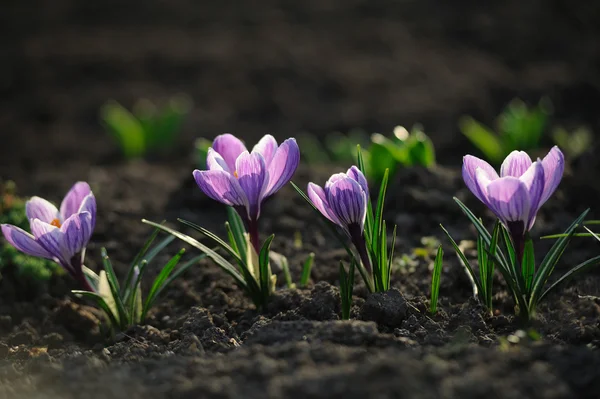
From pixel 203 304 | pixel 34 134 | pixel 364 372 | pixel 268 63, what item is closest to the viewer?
pixel 364 372

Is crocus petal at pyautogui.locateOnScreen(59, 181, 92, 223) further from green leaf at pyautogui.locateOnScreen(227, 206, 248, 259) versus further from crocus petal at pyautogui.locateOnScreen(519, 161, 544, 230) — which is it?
crocus petal at pyautogui.locateOnScreen(519, 161, 544, 230)

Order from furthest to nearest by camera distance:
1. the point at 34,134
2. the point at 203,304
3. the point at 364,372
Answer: the point at 34,134, the point at 203,304, the point at 364,372

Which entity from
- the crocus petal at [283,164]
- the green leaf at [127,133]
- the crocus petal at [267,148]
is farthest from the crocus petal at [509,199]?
the green leaf at [127,133]

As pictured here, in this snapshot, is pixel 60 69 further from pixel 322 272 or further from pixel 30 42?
pixel 322 272

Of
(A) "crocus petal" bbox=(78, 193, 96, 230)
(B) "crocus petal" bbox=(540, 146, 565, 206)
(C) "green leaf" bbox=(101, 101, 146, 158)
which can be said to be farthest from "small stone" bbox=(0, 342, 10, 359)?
(C) "green leaf" bbox=(101, 101, 146, 158)

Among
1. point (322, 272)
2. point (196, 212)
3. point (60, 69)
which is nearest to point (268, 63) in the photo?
point (60, 69)

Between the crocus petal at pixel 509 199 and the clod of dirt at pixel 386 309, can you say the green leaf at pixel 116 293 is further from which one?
the crocus petal at pixel 509 199

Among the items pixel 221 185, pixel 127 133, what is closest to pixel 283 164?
pixel 221 185
